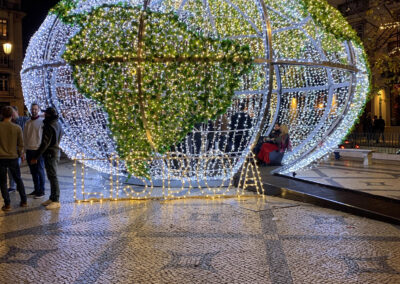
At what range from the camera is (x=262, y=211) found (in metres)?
6.08

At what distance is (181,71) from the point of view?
6359 millimetres

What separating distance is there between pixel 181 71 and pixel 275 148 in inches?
160

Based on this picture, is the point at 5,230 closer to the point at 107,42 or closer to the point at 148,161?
the point at 148,161

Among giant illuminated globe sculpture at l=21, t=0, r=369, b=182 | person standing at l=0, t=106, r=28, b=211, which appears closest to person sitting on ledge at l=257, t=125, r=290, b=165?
giant illuminated globe sculpture at l=21, t=0, r=369, b=182

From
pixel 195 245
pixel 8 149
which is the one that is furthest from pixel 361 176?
pixel 8 149

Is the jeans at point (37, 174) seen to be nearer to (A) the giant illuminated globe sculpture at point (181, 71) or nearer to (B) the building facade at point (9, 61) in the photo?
(A) the giant illuminated globe sculpture at point (181, 71)

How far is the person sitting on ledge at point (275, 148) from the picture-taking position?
920 centimetres

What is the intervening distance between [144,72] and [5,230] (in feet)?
9.27

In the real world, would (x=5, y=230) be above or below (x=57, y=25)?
below

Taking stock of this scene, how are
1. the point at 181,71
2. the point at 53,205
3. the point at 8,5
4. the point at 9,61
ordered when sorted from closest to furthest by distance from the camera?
the point at 181,71 → the point at 53,205 → the point at 8,5 → the point at 9,61

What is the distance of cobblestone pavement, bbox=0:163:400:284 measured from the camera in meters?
3.67

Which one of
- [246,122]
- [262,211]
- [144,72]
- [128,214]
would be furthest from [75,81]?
[262,211]

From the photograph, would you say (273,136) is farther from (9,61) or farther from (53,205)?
(9,61)

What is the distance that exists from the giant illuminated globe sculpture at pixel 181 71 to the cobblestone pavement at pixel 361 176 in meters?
0.88
